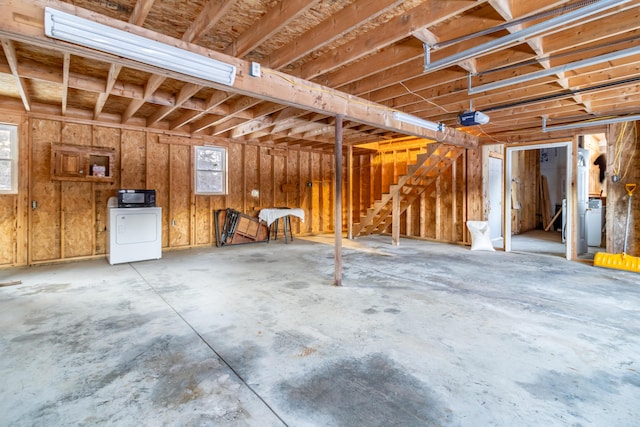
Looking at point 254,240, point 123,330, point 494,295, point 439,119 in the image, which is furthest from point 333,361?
point 254,240

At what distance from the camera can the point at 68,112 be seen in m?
5.40

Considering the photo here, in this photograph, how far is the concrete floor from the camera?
1.72 meters

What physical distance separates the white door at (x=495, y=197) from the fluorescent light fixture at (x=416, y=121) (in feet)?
8.67

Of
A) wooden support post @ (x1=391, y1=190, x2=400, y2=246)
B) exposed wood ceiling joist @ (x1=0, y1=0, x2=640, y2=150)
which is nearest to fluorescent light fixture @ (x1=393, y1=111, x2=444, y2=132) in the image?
exposed wood ceiling joist @ (x1=0, y1=0, x2=640, y2=150)

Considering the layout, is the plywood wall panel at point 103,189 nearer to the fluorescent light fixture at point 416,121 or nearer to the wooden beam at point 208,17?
the wooden beam at point 208,17

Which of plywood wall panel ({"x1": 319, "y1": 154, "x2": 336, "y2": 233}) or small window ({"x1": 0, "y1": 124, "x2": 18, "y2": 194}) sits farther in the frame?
plywood wall panel ({"x1": 319, "y1": 154, "x2": 336, "y2": 233})

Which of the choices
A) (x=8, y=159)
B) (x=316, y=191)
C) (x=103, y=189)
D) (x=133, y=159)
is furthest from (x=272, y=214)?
(x=8, y=159)

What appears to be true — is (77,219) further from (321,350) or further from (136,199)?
(321,350)

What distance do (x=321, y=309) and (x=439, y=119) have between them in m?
4.24

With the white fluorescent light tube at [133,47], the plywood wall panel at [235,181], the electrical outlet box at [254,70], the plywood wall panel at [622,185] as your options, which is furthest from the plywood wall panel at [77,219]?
the plywood wall panel at [622,185]

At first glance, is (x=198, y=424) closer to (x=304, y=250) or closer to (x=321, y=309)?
(x=321, y=309)

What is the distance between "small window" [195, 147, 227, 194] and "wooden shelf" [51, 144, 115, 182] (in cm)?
165

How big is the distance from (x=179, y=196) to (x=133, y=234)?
5.11ft

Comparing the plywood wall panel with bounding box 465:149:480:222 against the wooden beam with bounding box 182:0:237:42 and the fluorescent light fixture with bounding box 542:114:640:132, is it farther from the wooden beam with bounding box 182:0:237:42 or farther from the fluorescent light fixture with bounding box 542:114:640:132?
the wooden beam with bounding box 182:0:237:42
